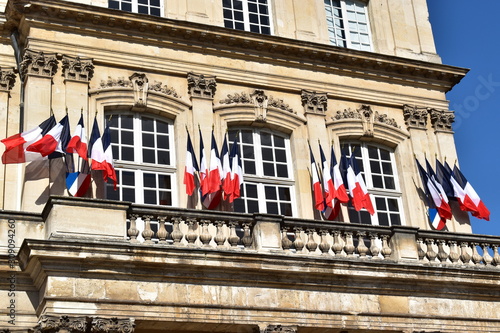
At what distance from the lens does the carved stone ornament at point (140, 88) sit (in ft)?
51.4

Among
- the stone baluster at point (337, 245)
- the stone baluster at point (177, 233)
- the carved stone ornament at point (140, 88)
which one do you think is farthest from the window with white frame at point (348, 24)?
the stone baluster at point (177, 233)

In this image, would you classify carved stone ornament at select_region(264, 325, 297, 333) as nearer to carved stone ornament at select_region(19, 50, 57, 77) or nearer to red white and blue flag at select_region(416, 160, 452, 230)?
red white and blue flag at select_region(416, 160, 452, 230)

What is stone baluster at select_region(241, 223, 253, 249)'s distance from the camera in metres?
13.8

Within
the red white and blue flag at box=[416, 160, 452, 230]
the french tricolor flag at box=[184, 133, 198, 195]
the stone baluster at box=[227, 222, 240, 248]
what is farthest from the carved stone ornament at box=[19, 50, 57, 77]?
the red white and blue flag at box=[416, 160, 452, 230]

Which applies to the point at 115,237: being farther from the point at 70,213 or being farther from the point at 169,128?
the point at 169,128

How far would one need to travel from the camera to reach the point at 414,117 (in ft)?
58.4

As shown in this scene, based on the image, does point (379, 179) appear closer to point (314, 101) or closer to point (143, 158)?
point (314, 101)

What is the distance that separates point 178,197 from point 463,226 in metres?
5.65

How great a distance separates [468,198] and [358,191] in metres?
2.42

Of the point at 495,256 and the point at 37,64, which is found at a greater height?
the point at 37,64

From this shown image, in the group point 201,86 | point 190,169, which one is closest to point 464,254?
point 190,169

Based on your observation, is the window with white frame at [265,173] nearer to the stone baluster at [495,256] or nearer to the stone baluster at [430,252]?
the stone baluster at [430,252]

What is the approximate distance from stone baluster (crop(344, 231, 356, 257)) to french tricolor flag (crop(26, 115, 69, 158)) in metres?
4.78

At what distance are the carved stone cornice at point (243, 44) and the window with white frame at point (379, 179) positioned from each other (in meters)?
1.55
